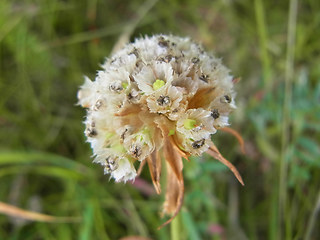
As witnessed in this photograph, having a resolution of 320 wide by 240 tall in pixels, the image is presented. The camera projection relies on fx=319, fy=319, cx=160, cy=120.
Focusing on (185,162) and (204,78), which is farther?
(185,162)

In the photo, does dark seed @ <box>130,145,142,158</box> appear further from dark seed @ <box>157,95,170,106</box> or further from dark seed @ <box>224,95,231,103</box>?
dark seed @ <box>224,95,231,103</box>

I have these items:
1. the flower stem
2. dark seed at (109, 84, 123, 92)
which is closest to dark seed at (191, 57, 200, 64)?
dark seed at (109, 84, 123, 92)

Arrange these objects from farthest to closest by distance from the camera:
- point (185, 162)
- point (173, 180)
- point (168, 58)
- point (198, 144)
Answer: point (185, 162)
point (173, 180)
point (168, 58)
point (198, 144)

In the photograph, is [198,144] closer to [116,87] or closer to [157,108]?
[157,108]

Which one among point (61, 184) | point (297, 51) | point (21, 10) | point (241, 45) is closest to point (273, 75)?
point (297, 51)

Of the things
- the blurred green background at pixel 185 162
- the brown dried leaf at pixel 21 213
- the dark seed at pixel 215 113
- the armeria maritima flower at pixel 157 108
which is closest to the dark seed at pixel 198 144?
the armeria maritima flower at pixel 157 108

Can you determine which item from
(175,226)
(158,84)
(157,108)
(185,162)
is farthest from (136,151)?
(185,162)

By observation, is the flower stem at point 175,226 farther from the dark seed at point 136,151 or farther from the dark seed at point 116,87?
the dark seed at point 116,87

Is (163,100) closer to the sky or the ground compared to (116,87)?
closer to the ground

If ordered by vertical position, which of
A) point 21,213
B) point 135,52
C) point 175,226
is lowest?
point 175,226
